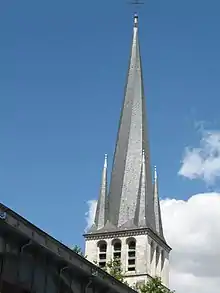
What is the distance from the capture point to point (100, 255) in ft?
280

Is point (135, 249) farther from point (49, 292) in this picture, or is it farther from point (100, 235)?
point (49, 292)

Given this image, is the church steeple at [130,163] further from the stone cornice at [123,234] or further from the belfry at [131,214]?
the stone cornice at [123,234]

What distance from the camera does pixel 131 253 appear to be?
84312mm

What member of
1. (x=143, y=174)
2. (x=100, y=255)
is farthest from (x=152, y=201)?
(x=100, y=255)

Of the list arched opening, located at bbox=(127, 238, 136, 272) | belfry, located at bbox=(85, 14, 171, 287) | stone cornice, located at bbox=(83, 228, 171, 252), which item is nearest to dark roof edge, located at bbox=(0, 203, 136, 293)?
belfry, located at bbox=(85, 14, 171, 287)

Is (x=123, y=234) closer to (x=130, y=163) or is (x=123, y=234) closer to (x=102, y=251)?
(x=102, y=251)

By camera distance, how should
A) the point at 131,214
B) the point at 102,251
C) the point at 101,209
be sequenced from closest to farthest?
the point at 131,214, the point at 102,251, the point at 101,209

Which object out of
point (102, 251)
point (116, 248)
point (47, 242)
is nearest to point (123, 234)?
point (116, 248)

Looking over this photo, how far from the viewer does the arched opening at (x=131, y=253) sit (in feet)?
272

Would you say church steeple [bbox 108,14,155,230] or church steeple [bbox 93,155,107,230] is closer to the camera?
church steeple [bbox 108,14,155,230]

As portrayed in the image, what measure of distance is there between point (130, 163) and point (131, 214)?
6.85 meters

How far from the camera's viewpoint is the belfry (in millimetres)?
83438

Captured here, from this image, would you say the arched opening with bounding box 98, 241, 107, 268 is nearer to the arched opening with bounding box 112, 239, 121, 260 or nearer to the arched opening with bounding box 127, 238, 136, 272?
the arched opening with bounding box 112, 239, 121, 260

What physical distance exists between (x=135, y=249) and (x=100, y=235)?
15.6 ft
